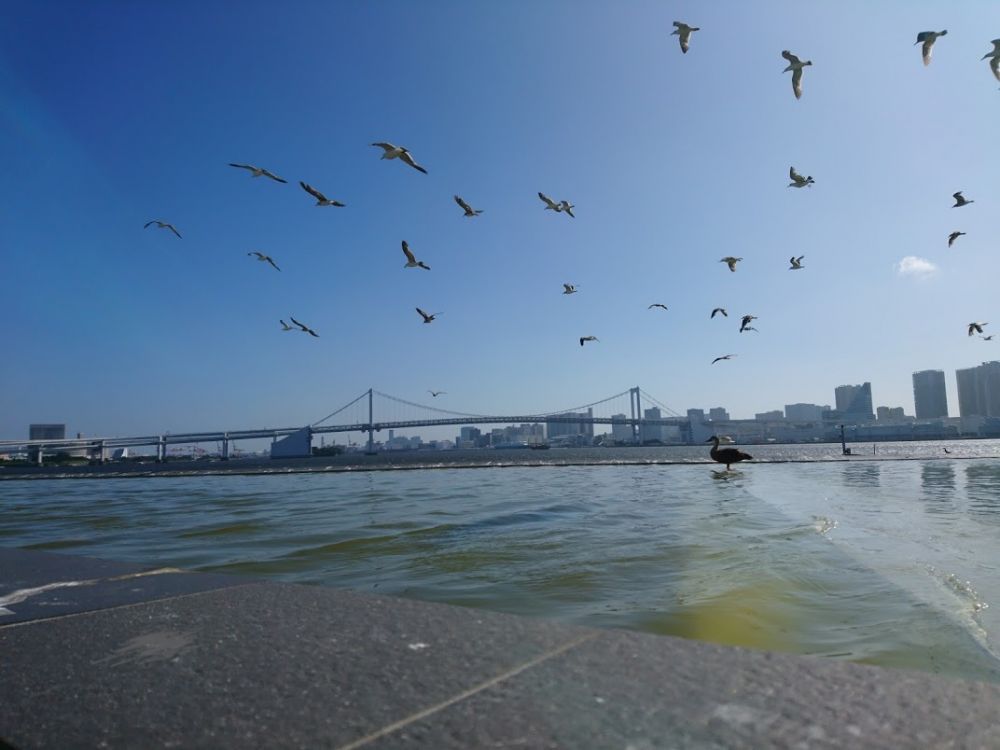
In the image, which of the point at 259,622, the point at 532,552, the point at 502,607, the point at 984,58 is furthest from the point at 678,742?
the point at 984,58

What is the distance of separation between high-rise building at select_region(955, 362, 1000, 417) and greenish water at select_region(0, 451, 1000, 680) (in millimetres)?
102228

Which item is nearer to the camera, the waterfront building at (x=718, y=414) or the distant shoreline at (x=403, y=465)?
the distant shoreline at (x=403, y=465)

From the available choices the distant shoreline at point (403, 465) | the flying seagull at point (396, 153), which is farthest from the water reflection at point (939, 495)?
the distant shoreline at point (403, 465)

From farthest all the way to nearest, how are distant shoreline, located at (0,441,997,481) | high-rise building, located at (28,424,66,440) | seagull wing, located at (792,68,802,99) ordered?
high-rise building, located at (28,424,66,440) < distant shoreline, located at (0,441,997,481) < seagull wing, located at (792,68,802,99)

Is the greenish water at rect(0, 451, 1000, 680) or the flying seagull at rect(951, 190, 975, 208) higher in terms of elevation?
the flying seagull at rect(951, 190, 975, 208)

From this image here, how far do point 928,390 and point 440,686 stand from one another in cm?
11736

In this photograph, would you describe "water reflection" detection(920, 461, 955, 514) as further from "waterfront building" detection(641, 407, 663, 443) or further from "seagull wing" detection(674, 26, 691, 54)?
"waterfront building" detection(641, 407, 663, 443)

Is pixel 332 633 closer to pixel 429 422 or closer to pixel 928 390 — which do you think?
pixel 429 422

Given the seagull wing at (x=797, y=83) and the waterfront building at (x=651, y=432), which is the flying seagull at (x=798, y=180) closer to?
the seagull wing at (x=797, y=83)

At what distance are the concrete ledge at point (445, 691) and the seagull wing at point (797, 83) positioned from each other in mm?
9850

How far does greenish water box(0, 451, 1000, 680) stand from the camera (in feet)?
9.61

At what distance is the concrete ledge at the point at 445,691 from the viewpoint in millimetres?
1235

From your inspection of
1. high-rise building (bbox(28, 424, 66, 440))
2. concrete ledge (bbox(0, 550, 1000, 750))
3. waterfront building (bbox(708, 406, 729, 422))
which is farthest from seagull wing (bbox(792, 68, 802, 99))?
high-rise building (bbox(28, 424, 66, 440))

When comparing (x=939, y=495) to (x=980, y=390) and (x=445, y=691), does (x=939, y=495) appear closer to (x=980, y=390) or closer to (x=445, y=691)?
(x=445, y=691)
